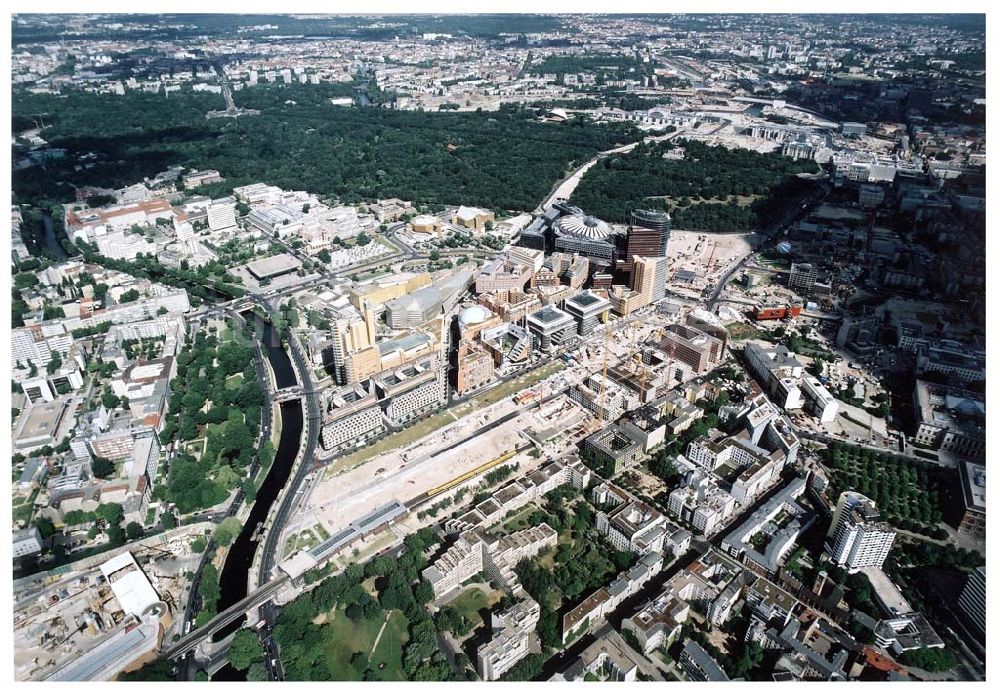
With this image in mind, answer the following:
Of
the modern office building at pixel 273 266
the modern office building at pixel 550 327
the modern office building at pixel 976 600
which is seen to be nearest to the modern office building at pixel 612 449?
the modern office building at pixel 550 327

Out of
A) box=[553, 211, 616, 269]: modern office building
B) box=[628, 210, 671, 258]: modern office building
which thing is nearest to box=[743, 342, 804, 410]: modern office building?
box=[628, 210, 671, 258]: modern office building

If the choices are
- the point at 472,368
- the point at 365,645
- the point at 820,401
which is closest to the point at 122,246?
the point at 472,368

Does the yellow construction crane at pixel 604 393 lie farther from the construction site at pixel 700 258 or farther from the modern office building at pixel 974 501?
the modern office building at pixel 974 501

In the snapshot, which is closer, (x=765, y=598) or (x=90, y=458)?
(x=765, y=598)

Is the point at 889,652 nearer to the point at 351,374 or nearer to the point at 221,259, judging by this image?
the point at 351,374

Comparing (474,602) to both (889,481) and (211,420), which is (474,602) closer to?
(211,420)

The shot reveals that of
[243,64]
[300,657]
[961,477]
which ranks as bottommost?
[300,657]

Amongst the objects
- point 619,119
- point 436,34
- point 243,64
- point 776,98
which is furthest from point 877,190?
point 436,34
